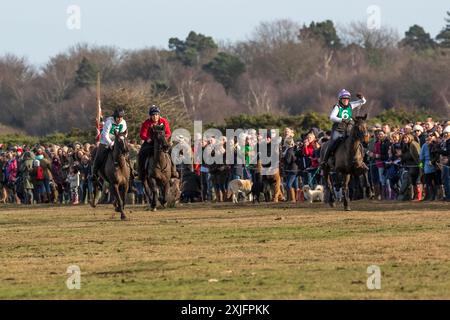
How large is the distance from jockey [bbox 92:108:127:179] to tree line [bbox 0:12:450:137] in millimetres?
57967

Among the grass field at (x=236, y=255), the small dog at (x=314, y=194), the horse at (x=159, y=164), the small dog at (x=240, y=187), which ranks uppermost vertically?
the horse at (x=159, y=164)

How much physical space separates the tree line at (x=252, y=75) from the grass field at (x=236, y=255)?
5970 centimetres

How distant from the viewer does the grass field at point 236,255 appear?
1414cm

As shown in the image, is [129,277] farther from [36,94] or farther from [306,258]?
[36,94]

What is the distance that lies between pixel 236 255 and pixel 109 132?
10.6m

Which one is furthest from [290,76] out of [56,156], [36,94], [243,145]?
[243,145]

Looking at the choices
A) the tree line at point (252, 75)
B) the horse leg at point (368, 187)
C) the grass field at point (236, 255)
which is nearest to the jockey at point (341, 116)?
the grass field at point (236, 255)

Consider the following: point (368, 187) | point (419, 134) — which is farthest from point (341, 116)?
point (419, 134)

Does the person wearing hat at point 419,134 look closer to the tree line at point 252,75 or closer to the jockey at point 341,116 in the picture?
the jockey at point 341,116

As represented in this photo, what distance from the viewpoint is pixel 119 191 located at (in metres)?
28.2

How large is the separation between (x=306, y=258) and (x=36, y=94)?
324 ft

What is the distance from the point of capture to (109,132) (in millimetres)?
28078

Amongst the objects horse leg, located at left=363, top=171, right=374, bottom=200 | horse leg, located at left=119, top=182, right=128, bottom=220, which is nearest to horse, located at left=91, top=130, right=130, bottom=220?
horse leg, located at left=119, top=182, right=128, bottom=220

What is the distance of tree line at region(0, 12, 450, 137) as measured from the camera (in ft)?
306
